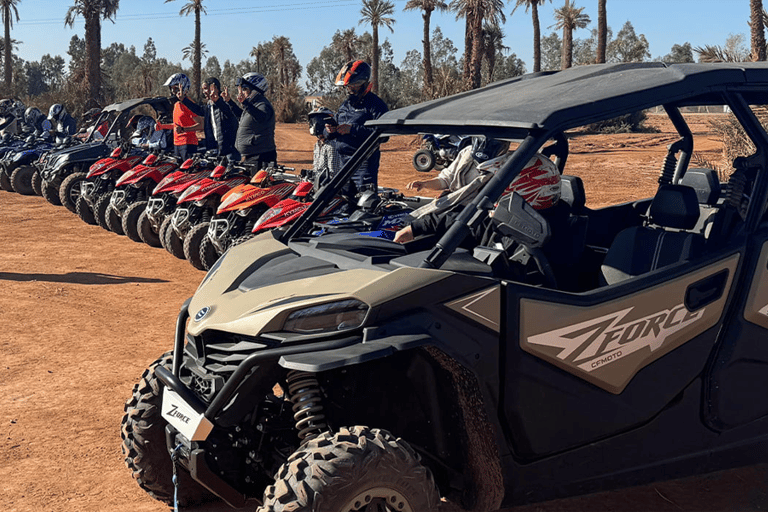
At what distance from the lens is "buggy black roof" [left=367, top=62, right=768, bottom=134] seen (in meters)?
3.17

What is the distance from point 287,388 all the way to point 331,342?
402mm

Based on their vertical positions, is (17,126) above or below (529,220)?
above

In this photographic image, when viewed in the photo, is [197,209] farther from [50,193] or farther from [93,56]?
[93,56]

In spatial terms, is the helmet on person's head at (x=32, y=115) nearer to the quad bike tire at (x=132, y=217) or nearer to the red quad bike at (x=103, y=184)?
the red quad bike at (x=103, y=184)

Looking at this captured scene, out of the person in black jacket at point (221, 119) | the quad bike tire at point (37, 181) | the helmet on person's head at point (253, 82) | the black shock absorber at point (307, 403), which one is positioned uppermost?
the helmet on person's head at point (253, 82)

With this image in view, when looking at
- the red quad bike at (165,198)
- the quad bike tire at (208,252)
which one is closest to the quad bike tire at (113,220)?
the red quad bike at (165,198)

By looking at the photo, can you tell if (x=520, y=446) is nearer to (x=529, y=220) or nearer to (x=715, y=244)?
(x=529, y=220)

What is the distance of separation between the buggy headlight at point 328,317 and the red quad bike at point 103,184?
976cm

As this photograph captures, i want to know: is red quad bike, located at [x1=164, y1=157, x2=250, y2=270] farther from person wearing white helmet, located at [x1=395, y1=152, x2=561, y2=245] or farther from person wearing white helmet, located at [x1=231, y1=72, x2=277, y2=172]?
person wearing white helmet, located at [x1=395, y1=152, x2=561, y2=245]

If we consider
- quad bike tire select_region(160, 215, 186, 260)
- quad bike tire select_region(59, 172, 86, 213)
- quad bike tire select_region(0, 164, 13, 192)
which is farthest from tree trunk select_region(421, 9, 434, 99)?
quad bike tire select_region(160, 215, 186, 260)

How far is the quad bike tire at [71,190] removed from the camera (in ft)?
45.4

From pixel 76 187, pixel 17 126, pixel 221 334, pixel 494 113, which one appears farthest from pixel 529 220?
pixel 17 126

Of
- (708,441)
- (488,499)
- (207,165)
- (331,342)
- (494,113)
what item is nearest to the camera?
(331,342)

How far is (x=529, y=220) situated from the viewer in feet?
9.98
